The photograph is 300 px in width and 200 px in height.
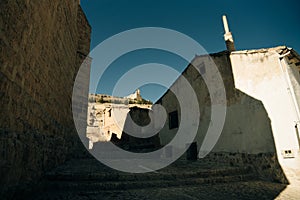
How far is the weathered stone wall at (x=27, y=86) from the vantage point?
2238 mm

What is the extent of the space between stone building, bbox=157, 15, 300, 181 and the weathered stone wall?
21.2 ft

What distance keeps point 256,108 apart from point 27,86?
6.97 meters

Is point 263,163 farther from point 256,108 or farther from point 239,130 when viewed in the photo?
point 256,108

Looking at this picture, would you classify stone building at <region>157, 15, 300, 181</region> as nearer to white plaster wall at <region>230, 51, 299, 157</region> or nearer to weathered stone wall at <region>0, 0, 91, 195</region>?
white plaster wall at <region>230, 51, 299, 157</region>

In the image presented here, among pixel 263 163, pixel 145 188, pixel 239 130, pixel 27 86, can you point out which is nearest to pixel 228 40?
pixel 239 130

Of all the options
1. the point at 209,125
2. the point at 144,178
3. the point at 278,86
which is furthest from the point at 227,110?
the point at 144,178

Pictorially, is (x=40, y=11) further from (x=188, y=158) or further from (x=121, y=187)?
(x=188, y=158)

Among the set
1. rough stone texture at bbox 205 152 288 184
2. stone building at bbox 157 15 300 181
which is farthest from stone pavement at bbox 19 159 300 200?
stone building at bbox 157 15 300 181

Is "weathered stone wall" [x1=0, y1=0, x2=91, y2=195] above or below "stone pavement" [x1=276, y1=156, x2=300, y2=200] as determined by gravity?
above

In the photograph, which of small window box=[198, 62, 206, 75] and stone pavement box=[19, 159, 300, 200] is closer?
stone pavement box=[19, 159, 300, 200]

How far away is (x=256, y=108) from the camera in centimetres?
629

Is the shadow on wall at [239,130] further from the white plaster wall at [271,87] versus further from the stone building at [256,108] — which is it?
the white plaster wall at [271,87]

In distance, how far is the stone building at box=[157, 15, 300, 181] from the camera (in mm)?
5539

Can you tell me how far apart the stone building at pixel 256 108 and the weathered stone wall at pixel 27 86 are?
646cm
